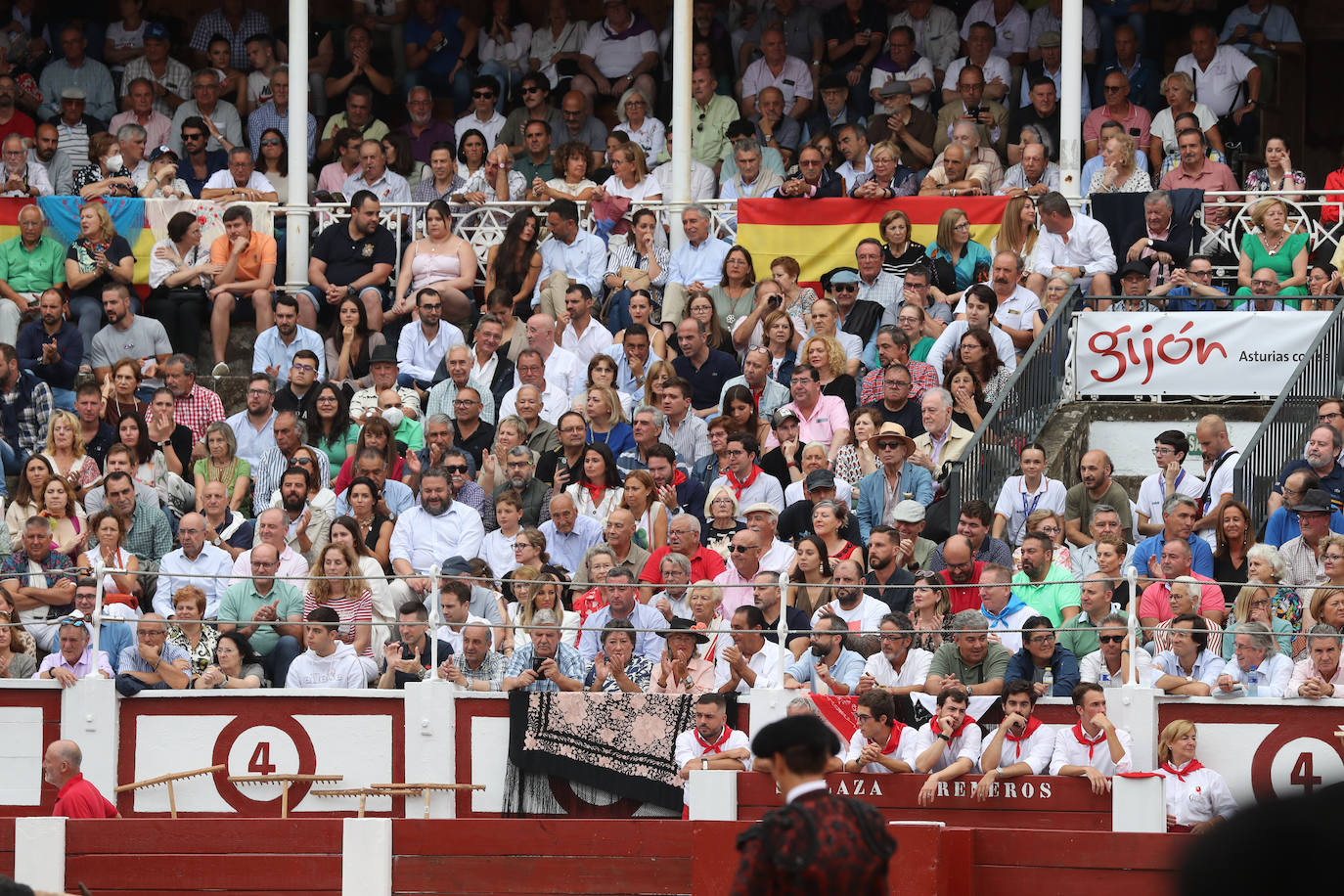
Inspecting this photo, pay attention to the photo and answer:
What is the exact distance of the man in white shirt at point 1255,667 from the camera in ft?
34.4

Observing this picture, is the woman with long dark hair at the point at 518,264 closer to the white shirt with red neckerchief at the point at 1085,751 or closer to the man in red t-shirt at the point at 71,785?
the man in red t-shirt at the point at 71,785

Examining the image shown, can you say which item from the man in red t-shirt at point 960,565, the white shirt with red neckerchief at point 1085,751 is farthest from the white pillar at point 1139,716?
the man in red t-shirt at point 960,565

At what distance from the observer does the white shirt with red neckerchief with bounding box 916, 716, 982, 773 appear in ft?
33.8

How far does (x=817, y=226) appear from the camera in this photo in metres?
15.7

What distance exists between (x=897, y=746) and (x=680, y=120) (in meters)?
7.47

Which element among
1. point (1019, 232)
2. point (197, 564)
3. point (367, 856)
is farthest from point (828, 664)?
point (1019, 232)

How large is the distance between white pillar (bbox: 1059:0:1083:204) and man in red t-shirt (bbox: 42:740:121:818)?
8367mm

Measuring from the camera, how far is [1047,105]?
16.3 metres

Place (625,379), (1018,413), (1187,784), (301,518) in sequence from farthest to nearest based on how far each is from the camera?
(625,379) → (1018,413) → (301,518) → (1187,784)

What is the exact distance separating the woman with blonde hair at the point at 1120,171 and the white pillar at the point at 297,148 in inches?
241

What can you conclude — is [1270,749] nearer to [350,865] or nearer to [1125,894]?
[1125,894]

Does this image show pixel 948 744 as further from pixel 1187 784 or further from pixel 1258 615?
pixel 1258 615

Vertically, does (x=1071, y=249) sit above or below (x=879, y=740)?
above

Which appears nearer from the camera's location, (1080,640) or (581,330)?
(1080,640)
